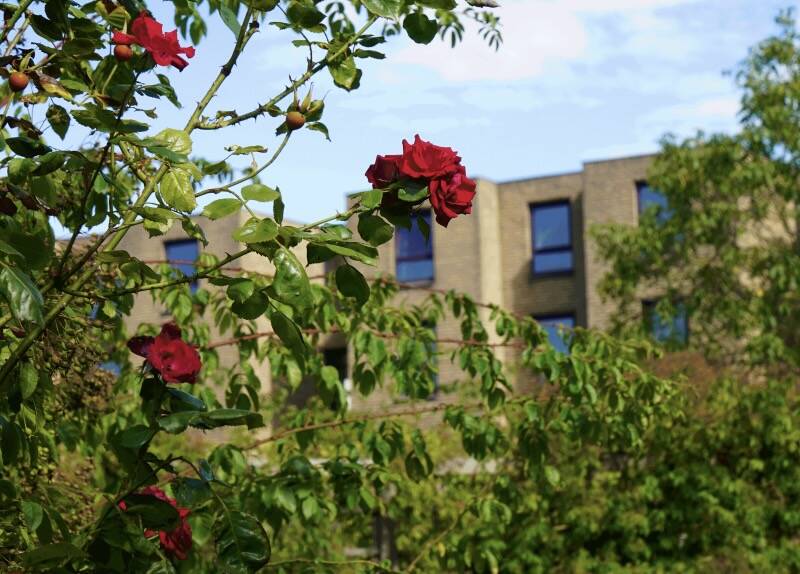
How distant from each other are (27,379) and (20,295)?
77cm

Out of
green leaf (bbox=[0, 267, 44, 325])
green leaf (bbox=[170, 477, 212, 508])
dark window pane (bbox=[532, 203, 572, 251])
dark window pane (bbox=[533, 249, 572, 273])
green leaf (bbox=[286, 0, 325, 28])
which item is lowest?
green leaf (bbox=[170, 477, 212, 508])

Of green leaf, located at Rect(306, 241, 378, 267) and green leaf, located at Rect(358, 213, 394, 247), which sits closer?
green leaf, located at Rect(306, 241, 378, 267)

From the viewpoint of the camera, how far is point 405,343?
6.35 metres

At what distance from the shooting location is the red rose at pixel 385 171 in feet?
11.2

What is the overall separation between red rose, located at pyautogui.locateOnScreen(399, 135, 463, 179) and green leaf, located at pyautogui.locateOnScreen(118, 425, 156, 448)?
101 cm

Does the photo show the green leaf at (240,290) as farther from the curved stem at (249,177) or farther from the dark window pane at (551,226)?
the dark window pane at (551,226)

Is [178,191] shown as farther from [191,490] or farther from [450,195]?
[191,490]

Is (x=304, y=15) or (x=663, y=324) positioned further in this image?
(x=663, y=324)

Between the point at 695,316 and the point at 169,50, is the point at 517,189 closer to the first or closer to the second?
the point at 695,316

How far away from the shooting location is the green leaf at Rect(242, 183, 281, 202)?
130 inches

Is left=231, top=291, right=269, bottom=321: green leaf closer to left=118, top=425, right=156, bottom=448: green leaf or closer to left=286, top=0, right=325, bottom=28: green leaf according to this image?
left=118, top=425, right=156, bottom=448: green leaf

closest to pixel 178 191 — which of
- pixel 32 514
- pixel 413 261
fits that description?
pixel 32 514

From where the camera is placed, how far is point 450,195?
3.32m

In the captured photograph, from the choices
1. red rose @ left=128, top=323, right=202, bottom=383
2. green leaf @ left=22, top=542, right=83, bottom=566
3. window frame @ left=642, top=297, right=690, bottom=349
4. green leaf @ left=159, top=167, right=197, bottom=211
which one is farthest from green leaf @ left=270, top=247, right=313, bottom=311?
window frame @ left=642, top=297, right=690, bottom=349
